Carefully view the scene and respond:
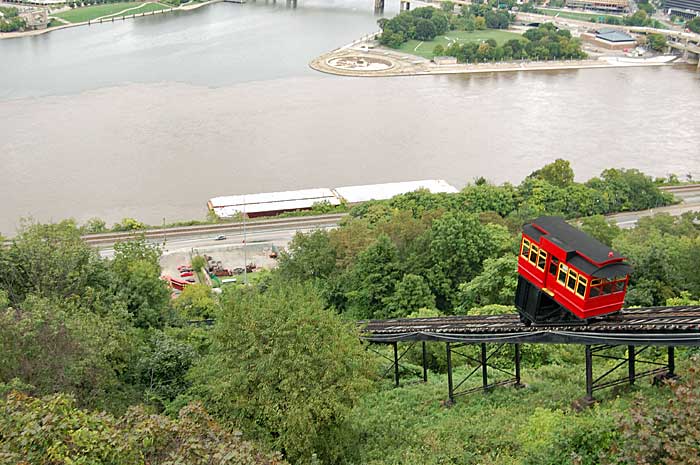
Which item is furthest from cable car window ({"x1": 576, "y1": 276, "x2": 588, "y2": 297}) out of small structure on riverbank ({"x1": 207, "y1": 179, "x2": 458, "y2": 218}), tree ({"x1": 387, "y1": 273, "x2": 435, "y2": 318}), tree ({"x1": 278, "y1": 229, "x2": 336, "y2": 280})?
small structure on riverbank ({"x1": 207, "y1": 179, "x2": 458, "y2": 218})

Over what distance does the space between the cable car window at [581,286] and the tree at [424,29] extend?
8604 cm

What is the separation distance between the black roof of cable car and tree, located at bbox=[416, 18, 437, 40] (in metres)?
83.9

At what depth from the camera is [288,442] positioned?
1306 cm

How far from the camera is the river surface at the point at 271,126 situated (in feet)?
147

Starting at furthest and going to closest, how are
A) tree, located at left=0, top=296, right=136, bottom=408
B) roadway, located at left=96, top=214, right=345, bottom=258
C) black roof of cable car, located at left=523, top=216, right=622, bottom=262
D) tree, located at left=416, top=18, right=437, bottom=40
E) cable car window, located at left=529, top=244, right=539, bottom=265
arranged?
tree, located at left=416, top=18, right=437, bottom=40 → roadway, located at left=96, top=214, right=345, bottom=258 → cable car window, located at left=529, top=244, right=539, bottom=265 → tree, located at left=0, top=296, right=136, bottom=408 → black roof of cable car, located at left=523, top=216, right=622, bottom=262

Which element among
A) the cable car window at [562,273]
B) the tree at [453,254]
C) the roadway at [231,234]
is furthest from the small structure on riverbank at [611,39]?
the cable car window at [562,273]

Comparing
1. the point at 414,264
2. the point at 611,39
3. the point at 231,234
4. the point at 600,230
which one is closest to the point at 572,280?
the point at 414,264

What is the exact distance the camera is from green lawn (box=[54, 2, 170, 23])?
10238 centimetres

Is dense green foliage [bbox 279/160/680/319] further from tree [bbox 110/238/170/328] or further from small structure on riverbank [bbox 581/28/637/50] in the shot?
small structure on riverbank [bbox 581/28/637/50]

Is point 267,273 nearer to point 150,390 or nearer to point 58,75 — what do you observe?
point 150,390

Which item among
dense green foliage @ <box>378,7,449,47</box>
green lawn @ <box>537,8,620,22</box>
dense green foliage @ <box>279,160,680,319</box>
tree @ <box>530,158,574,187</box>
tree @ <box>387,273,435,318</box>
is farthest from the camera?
green lawn @ <box>537,8,620,22</box>

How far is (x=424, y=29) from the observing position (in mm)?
95750

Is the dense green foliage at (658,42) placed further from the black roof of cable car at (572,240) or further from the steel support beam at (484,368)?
the steel support beam at (484,368)

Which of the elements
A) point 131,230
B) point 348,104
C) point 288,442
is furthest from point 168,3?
point 288,442
